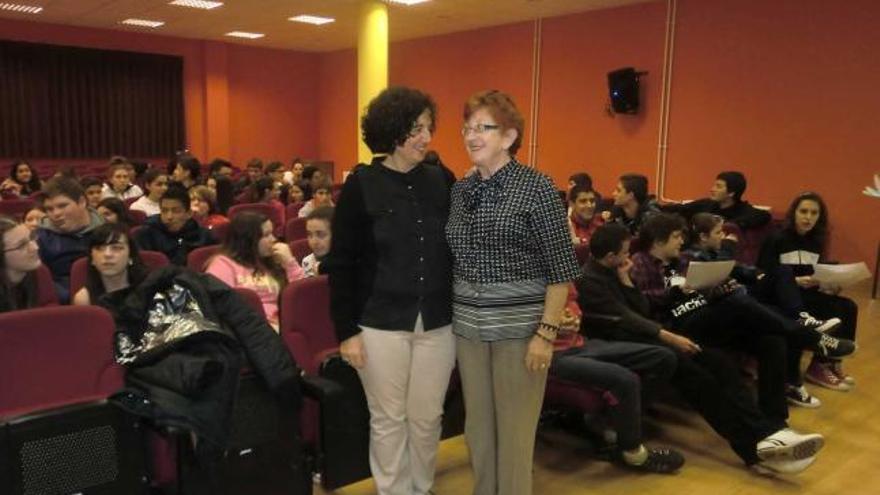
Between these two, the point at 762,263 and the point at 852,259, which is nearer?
the point at 762,263

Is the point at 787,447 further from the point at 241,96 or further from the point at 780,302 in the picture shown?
the point at 241,96

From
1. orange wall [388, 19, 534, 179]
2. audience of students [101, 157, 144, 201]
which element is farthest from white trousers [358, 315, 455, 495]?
orange wall [388, 19, 534, 179]

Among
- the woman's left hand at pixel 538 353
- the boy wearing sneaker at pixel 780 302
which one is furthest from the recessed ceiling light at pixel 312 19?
the woman's left hand at pixel 538 353

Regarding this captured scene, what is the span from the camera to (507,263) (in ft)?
6.64

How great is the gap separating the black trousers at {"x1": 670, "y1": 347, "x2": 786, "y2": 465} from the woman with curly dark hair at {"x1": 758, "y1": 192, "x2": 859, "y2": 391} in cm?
121

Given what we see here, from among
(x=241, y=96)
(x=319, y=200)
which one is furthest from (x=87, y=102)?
(x=319, y=200)

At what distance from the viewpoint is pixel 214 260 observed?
10.9ft

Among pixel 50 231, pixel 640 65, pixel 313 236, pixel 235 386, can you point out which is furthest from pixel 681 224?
pixel 640 65

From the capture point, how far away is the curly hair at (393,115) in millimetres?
2047

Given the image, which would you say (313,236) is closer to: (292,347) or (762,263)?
(292,347)

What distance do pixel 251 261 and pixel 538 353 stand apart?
5.79 feet

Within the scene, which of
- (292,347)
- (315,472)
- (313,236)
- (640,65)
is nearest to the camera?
(315,472)

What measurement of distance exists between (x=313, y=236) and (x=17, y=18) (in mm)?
11244

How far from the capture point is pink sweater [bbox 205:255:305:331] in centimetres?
325
